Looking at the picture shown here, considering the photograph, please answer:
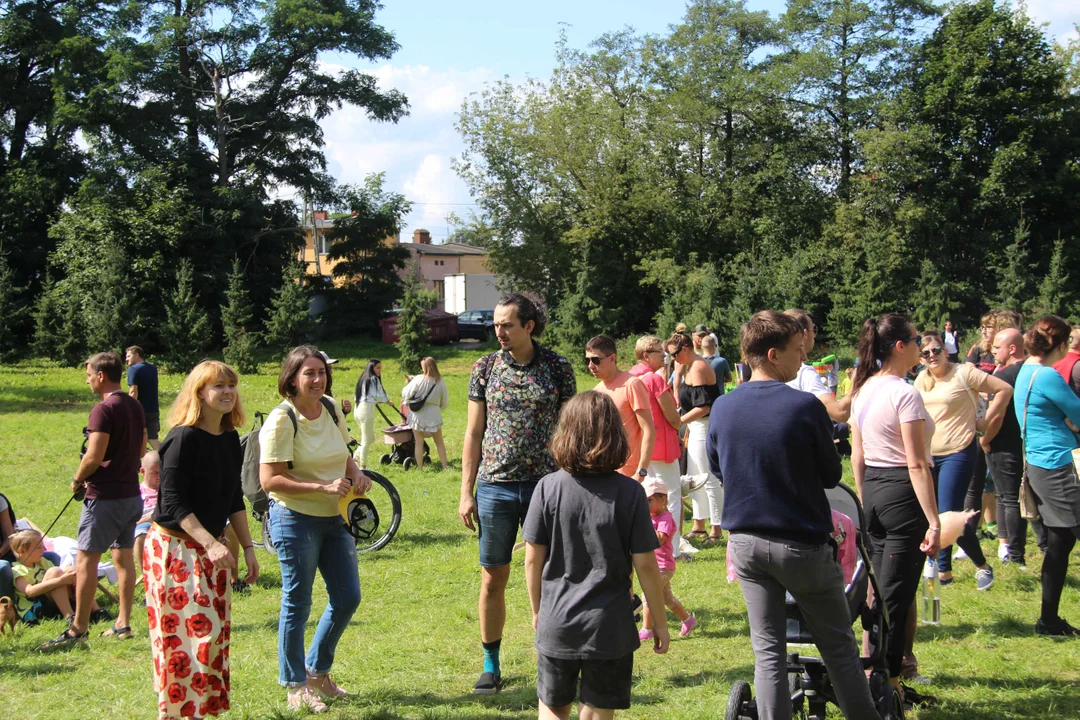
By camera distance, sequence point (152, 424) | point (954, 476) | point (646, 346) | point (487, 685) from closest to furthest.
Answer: point (487, 685), point (954, 476), point (646, 346), point (152, 424)

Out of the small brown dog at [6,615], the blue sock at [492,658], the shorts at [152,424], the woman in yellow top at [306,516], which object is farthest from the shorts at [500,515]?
the shorts at [152,424]

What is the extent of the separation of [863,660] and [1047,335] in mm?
2742

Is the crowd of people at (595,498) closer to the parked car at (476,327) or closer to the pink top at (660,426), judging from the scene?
the pink top at (660,426)

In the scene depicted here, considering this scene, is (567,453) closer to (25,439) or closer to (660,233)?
(25,439)

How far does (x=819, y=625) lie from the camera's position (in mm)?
3562

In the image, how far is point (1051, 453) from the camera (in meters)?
5.54

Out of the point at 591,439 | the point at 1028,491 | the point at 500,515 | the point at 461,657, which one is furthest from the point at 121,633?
the point at 1028,491

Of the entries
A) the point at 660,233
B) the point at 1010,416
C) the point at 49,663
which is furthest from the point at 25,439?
the point at 660,233

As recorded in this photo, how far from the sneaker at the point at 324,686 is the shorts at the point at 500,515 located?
3.39 feet

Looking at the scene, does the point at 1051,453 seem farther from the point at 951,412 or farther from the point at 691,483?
the point at 691,483

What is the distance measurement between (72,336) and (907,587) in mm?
30808

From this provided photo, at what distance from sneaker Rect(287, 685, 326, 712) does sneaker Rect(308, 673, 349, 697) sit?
0.03m

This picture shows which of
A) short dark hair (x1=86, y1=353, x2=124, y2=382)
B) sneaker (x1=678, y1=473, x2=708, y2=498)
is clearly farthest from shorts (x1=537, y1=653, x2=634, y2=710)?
short dark hair (x1=86, y1=353, x2=124, y2=382)

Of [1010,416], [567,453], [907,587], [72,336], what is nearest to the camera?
[567,453]
